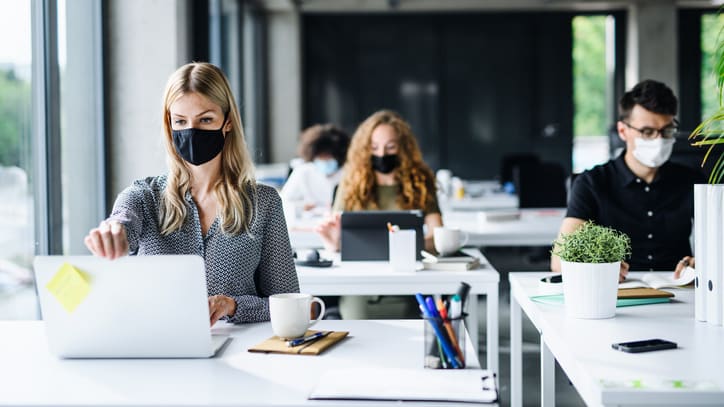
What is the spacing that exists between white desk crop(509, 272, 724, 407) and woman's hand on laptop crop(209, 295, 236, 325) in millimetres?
782

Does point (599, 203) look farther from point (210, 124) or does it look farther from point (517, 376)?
point (210, 124)

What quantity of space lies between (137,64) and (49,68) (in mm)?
960

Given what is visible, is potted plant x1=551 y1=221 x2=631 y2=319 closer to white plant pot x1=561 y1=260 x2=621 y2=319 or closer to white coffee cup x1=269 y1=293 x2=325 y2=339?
white plant pot x1=561 y1=260 x2=621 y2=319

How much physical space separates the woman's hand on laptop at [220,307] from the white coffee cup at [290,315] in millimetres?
203

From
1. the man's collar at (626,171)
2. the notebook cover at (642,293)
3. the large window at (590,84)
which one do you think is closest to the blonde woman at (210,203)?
the notebook cover at (642,293)

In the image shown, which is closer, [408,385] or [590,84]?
[408,385]

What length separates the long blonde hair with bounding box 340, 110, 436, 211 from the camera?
384cm

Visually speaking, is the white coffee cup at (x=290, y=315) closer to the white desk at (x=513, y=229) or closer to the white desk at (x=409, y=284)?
the white desk at (x=409, y=284)

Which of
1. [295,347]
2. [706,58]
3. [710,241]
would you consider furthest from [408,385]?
[706,58]

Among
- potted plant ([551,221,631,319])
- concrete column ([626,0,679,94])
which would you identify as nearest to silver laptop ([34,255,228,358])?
potted plant ([551,221,631,319])

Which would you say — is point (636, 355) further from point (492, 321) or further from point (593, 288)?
point (492, 321)

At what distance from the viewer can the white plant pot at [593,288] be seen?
6.59 ft

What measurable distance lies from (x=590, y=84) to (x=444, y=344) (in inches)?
382

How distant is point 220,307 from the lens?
6.71ft
